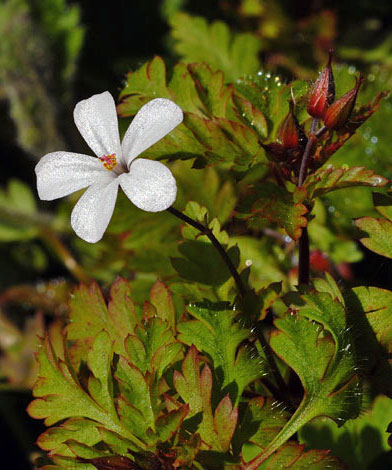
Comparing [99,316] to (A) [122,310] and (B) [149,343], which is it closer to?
(A) [122,310]

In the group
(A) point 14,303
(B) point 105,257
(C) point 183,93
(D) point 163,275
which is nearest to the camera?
(C) point 183,93

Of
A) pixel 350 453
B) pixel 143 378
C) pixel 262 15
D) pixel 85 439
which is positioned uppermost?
pixel 262 15

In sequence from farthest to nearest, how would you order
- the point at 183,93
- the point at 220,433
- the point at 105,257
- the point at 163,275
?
the point at 105,257
the point at 163,275
the point at 183,93
the point at 220,433

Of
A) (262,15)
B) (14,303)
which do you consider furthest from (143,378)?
(262,15)

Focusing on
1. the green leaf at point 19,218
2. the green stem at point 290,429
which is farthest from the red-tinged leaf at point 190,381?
the green leaf at point 19,218

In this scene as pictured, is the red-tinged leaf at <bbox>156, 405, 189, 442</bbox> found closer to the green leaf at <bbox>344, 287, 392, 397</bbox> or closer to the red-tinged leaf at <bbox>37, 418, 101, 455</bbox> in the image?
the red-tinged leaf at <bbox>37, 418, 101, 455</bbox>

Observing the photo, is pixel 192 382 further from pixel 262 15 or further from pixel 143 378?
pixel 262 15
